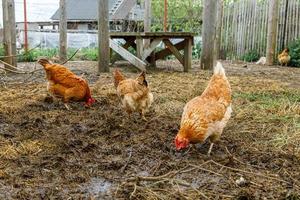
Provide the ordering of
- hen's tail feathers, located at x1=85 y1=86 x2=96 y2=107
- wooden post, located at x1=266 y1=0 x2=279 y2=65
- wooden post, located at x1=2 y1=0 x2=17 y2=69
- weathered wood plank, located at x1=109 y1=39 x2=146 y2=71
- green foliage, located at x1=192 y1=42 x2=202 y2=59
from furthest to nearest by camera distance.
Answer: green foliage, located at x1=192 y1=42 x2=202 y2=59
wooden post, located at x1=266 y1=0 x2=279 y2=65
weathered wood plank, located at x1=109 y1=39 x2=146 y2=71
wooden post, located at x1=2 y1=0 x2=17 y2=69
hen's tail feathers, located at x1=85 y1=86 x2=96 y2=107

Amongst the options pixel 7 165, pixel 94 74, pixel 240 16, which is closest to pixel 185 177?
pixel 7 165

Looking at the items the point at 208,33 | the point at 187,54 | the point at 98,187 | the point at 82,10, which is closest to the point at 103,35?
the point at 187,54

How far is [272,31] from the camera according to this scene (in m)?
12.9

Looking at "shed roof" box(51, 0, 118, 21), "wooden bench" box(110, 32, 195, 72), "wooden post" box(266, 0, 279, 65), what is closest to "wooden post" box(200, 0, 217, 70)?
"wooden bench" box(110, 32, 195, 72)

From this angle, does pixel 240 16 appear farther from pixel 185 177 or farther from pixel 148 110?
pixel 185 177

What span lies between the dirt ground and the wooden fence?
26.0 ft

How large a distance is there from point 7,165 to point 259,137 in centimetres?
257

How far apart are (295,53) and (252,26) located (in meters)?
2.63

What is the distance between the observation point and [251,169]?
11.1 ft

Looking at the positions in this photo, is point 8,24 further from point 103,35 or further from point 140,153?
point 140,153

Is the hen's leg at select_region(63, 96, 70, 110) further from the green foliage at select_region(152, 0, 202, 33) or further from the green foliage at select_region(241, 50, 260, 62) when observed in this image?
the green foliage at select_region(152, 0, 202, 33)

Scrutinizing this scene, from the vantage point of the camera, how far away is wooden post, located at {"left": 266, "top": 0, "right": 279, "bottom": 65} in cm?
1270

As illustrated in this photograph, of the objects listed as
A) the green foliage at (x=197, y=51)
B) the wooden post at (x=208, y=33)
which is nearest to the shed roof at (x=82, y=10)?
the green foliage at (x=197, y=51)

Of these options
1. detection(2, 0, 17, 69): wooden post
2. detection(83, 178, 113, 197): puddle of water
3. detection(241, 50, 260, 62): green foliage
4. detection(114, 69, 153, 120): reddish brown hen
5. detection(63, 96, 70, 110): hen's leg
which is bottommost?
detection(83, 178, 113, 197): puddle of water
